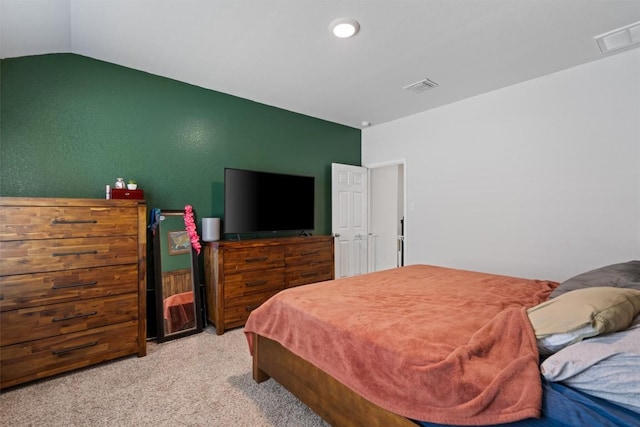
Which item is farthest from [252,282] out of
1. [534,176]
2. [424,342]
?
[534,176]

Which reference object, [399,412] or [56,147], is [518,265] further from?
[56,147]

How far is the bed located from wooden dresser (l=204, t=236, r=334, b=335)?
107 cm

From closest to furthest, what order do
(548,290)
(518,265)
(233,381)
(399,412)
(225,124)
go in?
(399,412)
(548,290)
(233,381)
(518,265)
(225,124)

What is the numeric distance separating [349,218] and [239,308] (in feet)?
7.30

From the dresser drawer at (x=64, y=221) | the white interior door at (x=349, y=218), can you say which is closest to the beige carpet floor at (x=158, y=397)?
the dresser drawer at (x=64, y=221)

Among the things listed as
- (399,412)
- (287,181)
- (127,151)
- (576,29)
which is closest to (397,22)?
(576,29)

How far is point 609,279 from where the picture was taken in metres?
1.63

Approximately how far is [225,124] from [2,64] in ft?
6.01

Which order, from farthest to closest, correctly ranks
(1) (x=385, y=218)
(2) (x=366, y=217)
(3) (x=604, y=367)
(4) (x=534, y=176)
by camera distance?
(1) (x=385, y=218)
(2) (x=366, y=217)
(4) (x=534, y=176)
(3) (x=604, y=367)

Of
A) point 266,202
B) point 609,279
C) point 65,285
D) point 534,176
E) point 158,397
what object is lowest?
point 158,397

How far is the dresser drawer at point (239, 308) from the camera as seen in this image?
10.1 feet

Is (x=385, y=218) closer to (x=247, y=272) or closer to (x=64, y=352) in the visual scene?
(x=247, y=272)

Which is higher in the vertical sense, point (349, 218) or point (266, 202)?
point (266, 202)

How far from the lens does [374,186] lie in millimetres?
5301
